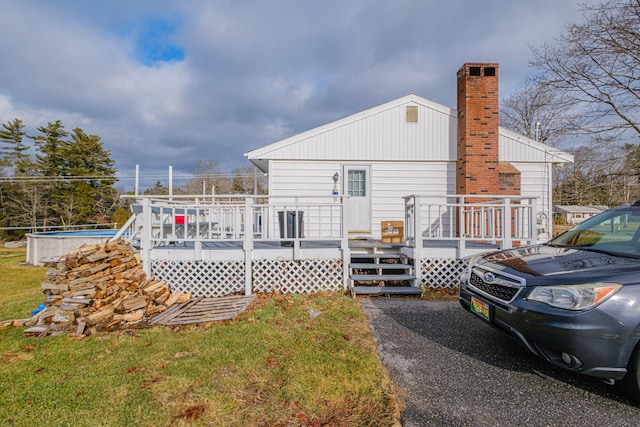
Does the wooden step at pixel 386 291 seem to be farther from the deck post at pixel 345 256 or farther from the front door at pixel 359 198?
the front door at pixel 359 198

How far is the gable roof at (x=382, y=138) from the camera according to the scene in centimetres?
805

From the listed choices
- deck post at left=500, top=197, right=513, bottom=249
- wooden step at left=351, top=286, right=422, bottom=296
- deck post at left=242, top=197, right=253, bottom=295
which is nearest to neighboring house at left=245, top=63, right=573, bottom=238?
deck post at left=500, top=197, right=513, bottom=249

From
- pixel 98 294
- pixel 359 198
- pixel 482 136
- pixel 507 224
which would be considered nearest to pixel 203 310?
pixel 98 294

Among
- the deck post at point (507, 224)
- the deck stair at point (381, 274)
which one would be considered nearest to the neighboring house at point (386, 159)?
the deck stair at point (381, 274)

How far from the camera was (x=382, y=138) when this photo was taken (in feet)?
26.7

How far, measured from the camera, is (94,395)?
2350 mm

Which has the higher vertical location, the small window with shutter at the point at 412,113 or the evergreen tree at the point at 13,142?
the evergreen tree at the point at 13,142

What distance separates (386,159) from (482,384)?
6404mm

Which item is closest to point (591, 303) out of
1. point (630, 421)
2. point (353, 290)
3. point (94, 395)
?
point (630, 421)

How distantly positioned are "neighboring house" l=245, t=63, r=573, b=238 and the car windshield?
15.5ft

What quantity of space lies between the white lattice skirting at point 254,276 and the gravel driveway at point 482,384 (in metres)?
1.88

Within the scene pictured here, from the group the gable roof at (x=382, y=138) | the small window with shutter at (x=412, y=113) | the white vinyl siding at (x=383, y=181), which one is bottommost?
the white vinyl siding at (x=383, y=181)

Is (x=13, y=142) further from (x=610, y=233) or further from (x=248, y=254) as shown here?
(x=610, y=233)

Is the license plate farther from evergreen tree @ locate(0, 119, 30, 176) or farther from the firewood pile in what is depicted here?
evergreen tree @ locate(0, 119, 30, 176)
